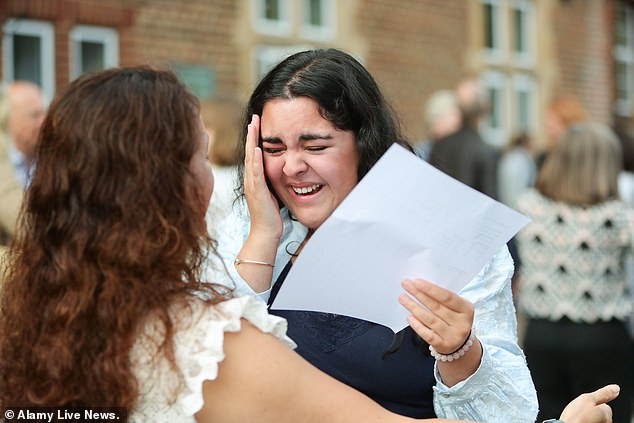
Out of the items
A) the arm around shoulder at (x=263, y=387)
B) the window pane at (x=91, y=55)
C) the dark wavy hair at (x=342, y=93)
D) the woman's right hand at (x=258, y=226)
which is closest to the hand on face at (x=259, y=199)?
the woman's right hand at (x=258, y=226)

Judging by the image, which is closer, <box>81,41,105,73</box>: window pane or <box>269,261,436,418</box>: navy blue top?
<box>269,261,436,418</box>: navy blue top

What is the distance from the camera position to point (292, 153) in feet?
7.76

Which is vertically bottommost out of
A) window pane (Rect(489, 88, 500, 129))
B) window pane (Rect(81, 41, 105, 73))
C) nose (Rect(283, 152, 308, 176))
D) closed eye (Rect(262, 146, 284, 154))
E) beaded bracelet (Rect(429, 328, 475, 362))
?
window pane (Rect(489, 88, 500, 129))

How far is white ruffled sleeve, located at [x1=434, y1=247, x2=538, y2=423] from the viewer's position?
2.04m

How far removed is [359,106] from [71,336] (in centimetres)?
106

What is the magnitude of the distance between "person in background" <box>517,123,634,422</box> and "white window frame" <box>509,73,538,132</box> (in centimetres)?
740

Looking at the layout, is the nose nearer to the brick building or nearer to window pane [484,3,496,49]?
the brick building

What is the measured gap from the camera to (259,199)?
7.79 ft

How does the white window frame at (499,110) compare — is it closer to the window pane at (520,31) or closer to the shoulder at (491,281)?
the window pane at (520,31)

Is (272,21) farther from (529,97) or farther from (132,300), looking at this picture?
(132,300)

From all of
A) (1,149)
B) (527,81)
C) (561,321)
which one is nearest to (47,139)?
(1,149)

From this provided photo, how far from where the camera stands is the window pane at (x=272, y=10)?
29.7 feet

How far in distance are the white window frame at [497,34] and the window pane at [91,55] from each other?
534 cm

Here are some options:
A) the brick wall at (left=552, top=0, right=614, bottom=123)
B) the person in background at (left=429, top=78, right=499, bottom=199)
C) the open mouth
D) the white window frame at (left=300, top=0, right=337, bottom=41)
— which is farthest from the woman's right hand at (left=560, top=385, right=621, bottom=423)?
the brick wall at (left=552, top=0, right=614, bottom=123)
